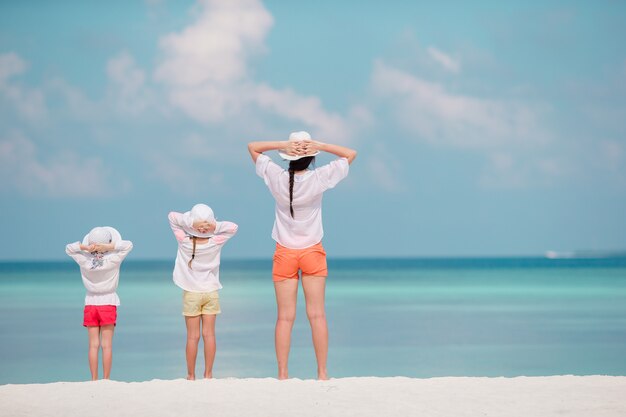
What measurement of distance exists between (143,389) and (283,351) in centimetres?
103

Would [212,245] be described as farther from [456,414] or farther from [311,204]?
[456,414]

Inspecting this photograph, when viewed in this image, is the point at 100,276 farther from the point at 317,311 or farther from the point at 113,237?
the point at 317,311

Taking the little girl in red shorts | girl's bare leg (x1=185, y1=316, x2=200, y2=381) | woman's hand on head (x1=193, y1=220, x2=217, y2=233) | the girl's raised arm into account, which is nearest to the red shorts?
the little girl in red shorts

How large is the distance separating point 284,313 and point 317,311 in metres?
0.23

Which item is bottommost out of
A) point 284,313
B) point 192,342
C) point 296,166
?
point 192,342

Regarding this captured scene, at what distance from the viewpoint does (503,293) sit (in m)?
26.7

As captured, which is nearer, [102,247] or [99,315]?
[102,247]

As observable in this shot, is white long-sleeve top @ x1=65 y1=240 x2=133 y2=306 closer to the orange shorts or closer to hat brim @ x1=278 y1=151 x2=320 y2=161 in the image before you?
the orange shorts

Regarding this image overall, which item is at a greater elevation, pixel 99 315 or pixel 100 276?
pixel 100 276

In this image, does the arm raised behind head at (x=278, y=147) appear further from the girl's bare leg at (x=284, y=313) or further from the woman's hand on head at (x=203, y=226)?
the girl's bare leg at (x=284, y=313)

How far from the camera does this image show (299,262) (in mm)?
6949

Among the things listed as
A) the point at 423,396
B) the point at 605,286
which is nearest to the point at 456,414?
the point at 423,396

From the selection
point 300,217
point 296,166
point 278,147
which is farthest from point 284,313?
point 278,147

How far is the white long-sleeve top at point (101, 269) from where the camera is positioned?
7.50 meters
